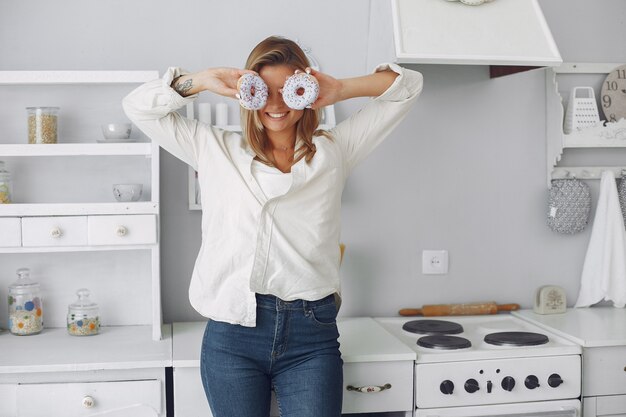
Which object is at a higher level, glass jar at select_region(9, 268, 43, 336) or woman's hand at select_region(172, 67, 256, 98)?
woman's hand at select_region(172, 67, 256, 98)

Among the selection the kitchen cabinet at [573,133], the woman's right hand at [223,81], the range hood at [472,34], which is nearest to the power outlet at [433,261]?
the kitchen cabinet at [573,133]

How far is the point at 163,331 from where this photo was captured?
2488 millimetres

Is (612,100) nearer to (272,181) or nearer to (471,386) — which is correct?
(471,386)

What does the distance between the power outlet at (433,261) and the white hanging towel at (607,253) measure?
0.56 metres

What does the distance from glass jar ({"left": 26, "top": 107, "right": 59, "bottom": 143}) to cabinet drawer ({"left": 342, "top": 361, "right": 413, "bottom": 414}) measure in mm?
1160

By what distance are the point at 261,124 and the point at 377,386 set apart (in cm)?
85

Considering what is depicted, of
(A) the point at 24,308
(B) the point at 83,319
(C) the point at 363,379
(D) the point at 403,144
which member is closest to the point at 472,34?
(D) the point at 403,144

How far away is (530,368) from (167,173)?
4.43ft

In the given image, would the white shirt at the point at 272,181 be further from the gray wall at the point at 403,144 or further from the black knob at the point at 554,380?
the black knob at the point at 554,380

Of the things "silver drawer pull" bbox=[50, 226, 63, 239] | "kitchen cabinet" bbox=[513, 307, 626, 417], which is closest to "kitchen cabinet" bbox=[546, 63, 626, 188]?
→ "kitchen cabinet" bbox=[513, 307, 626, 417]

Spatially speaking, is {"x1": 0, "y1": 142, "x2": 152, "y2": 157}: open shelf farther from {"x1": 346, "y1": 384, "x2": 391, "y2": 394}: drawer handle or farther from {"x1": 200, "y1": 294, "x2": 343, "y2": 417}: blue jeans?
{"x1": 346, "y1": 384, "x2": 391, "y2": 394}: drawer handle

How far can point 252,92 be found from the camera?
5.92 ft

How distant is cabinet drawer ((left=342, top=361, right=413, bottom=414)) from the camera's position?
222 centimetres

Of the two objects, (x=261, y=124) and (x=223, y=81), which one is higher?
(x=223, y=81)
